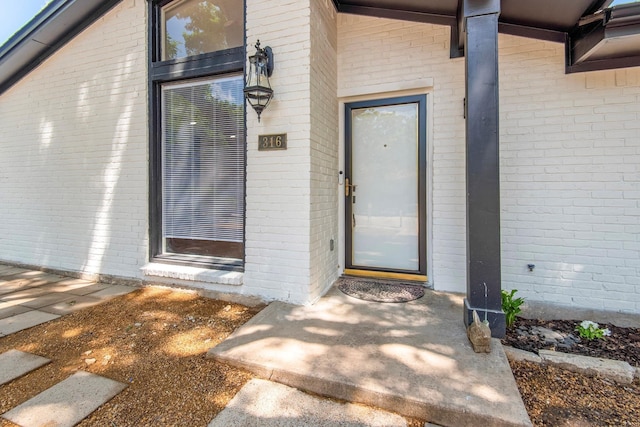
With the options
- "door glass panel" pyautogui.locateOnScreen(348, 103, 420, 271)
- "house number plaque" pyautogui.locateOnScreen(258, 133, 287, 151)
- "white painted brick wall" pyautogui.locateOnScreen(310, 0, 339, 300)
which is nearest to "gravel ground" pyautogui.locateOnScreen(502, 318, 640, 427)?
"door glass panel" pyautogui.locateOnScreen(348, 103, 420, 271)

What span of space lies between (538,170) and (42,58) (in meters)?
6.13

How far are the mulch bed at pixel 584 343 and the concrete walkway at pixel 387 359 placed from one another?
0.43 meters

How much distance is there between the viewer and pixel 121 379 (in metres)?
1.89

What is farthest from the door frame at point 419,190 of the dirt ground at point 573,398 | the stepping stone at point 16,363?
the stepping stone at point 16,363

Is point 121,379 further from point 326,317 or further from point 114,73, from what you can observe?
point 114,73

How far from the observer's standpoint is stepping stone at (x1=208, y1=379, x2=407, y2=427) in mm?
1514

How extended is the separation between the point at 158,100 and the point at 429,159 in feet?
10.1

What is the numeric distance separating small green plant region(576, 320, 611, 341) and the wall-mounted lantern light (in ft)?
10.6

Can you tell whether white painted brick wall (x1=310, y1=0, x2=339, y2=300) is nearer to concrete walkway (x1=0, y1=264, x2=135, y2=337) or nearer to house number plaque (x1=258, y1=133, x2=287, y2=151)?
house number plaque (x1=258, y1=133, x2=287, y2=151)

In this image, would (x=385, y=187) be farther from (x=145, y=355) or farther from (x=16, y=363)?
(x=16, y=363)

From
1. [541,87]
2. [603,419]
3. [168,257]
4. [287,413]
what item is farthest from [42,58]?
[603,419]

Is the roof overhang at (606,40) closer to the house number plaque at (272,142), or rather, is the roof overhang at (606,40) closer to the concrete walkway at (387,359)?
the concrete walkway at (387,359)

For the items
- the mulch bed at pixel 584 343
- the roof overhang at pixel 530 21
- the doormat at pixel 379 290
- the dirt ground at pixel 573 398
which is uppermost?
the roof overhang at pixel 530 21

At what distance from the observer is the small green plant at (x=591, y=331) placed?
2379 millimetres
